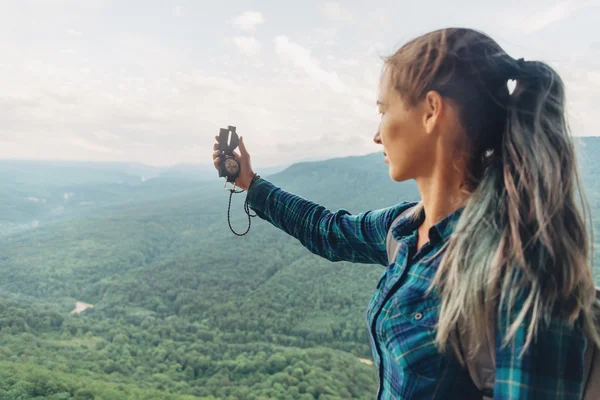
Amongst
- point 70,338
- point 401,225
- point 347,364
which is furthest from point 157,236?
point 401,225

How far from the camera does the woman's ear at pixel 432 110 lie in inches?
28.6

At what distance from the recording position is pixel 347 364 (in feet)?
69.7

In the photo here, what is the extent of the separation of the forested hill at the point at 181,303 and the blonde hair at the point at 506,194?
0.13 m

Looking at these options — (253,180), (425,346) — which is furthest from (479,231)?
(253,180)

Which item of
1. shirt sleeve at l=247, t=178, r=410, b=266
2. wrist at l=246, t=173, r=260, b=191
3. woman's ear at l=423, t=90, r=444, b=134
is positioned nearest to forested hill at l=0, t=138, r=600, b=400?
woman's ear at l=423, t=90, r=444, b=134

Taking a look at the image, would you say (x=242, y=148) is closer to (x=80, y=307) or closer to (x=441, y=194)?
(x=441, y=194)

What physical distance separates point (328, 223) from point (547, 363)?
707 millimetres

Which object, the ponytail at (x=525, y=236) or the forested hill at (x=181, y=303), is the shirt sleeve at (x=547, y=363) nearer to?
the ponytail at (x=525, y=236)

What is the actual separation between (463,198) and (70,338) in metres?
26.2

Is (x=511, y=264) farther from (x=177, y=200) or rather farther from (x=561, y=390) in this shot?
(x=177, y=200)

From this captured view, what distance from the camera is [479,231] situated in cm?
65

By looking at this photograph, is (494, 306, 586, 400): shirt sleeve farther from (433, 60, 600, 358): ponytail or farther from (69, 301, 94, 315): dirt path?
(69, 301, 94, 315): dirt path

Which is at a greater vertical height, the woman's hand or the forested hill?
the woman's hand

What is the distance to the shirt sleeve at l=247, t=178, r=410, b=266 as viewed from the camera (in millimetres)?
1123
